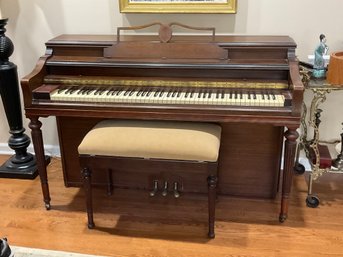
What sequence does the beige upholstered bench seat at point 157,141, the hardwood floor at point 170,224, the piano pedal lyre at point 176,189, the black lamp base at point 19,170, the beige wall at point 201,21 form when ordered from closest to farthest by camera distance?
the beige upholstered bench seat at point 157,141
the hardwood floor at point 170,224
the piano pedal lyre at point 176,189
the beige wall at point 201,21
the black lamp base at point 19,170

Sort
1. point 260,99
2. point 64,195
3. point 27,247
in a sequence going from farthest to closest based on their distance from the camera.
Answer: point 64,195
point 27,247
point 260,99

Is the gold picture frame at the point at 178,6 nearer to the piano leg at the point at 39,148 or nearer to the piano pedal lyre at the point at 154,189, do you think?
the piano leg at the point at 39,148

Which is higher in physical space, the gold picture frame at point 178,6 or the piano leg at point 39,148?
the gold picture frame at point 178,6

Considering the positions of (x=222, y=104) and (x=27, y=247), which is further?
(x=27, y=247)

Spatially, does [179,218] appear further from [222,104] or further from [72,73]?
[72,73]

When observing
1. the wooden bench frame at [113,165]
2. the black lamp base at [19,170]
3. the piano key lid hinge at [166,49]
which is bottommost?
the black lamp base at [19,170]

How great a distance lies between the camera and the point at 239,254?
203cm

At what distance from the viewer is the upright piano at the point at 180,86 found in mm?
1970

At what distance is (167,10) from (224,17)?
334 millimetres

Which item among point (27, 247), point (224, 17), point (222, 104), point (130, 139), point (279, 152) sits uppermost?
point (224, 17)

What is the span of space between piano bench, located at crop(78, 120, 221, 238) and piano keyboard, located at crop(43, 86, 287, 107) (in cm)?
14

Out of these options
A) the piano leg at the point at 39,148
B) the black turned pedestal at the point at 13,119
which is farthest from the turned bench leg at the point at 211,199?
the black turned pedestal at the point at 13,119

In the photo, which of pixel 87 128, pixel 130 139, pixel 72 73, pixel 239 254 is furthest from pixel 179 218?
pixel 72 73

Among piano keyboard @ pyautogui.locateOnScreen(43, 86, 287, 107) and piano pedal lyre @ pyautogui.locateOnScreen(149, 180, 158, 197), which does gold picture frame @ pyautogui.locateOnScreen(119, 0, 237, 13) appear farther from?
piano pedal lyre @ pyautogui.locateOnScreen(149, 180, 158, 197)
